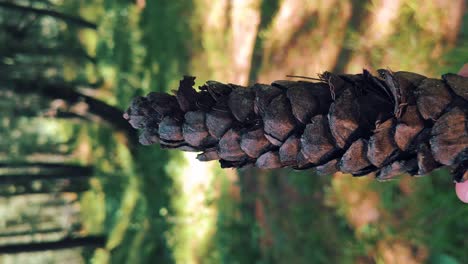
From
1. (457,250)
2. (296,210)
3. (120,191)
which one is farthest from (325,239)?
(120,191)

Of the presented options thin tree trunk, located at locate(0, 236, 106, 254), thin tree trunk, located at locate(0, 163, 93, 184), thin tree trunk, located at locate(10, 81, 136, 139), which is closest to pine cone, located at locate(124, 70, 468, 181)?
thin tree trunk, located at locate(10, 81, 136, 139)

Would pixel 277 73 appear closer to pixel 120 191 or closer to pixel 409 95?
pixel 409 95

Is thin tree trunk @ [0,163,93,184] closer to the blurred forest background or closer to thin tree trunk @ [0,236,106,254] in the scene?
the blurred forest background

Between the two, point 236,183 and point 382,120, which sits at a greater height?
point 236,183

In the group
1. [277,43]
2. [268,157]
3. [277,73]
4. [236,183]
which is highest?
[277,43]

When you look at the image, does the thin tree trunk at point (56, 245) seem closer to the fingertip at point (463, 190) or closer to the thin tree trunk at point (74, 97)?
the thin tree trunk at point (74, 97)

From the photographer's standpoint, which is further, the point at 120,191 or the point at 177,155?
the point at 120,191

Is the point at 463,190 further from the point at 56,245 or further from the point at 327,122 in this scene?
the point at 56,245

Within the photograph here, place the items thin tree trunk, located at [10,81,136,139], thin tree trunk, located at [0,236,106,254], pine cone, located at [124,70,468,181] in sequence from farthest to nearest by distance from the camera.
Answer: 1. thin tree trunk, located at [0,236,106,254]
2. thin tree trunk, located at [10,81,136,139]
3. pine cone, located at [124,70,468,181]
